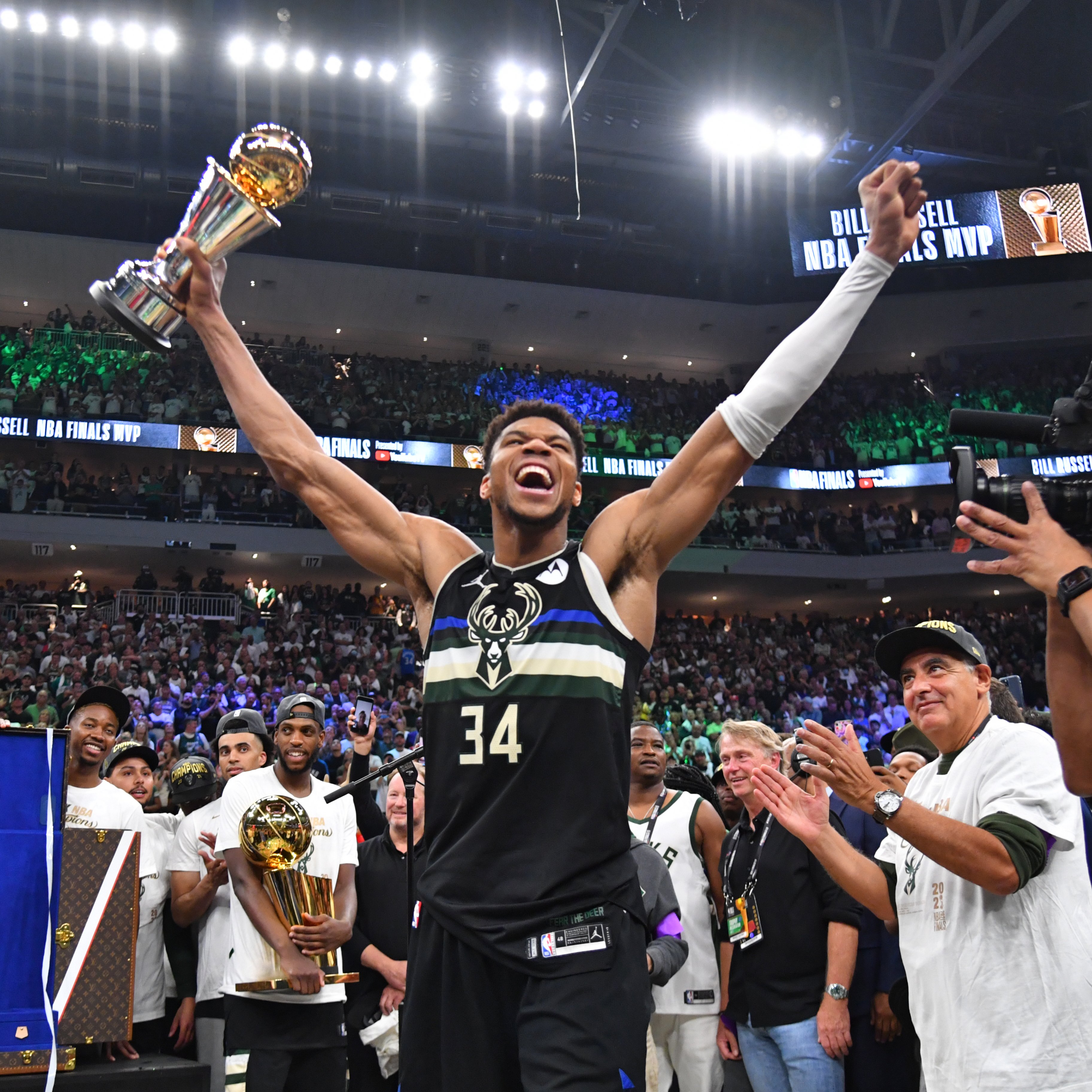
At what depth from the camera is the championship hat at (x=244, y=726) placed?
5.18 meters

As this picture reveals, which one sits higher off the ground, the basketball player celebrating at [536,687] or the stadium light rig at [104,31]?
the stadium light rig at [104,31]

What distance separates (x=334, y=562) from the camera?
24047 mm

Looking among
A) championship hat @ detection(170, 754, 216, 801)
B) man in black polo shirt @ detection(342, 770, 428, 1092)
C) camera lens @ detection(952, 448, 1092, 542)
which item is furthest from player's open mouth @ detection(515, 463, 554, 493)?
championship hat @ detection(170, 754, 216, 801)

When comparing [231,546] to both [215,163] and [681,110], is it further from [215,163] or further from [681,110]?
[215,163]

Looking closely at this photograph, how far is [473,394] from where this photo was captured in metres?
26.1

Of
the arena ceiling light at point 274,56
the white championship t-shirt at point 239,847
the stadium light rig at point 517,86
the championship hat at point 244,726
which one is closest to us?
the white championship t-shirt at point 239,847

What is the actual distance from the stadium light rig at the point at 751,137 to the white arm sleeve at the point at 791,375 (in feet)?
62.2

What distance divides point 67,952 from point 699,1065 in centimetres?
275

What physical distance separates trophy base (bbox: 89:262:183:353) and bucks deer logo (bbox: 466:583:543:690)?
3.13 feet

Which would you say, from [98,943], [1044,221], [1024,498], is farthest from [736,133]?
[98,943]

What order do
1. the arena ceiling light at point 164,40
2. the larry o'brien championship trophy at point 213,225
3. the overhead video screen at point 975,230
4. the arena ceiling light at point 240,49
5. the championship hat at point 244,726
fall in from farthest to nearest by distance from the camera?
the overhead video screen at point 975,230, the arena ceiling light at point 240,49, the arena ceiling light at point 164,40, the championship hat at point 244,726, the larry o'brien championship trophy at point 213,225

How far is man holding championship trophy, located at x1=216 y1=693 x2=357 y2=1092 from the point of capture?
12.8 ft

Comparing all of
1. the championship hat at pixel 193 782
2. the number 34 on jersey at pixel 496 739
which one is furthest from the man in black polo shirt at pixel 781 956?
the championship hat at pixel 193 782

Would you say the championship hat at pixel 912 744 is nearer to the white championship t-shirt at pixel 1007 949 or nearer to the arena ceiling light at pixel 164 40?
the white championship t-shirt at pixel 1007 949
